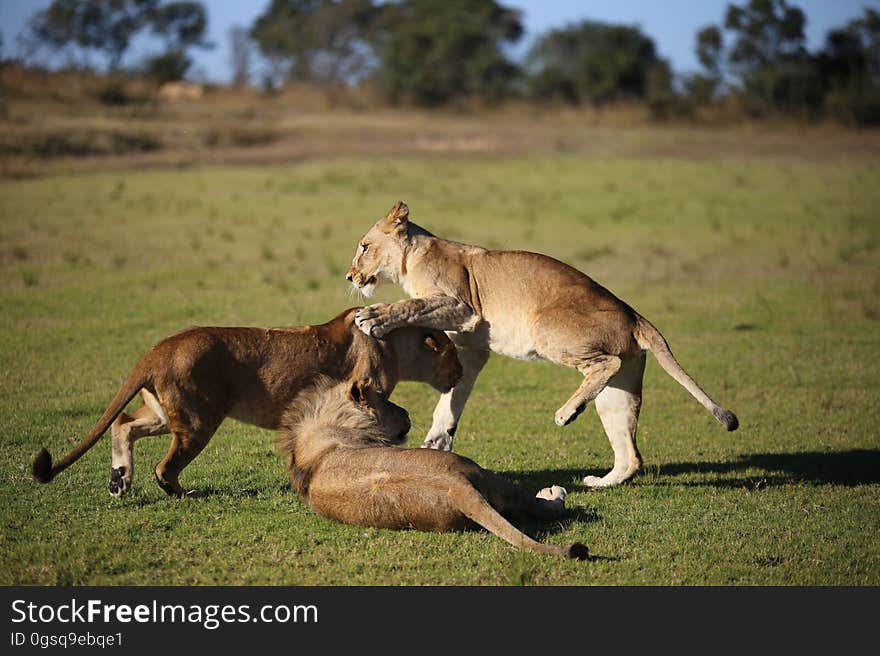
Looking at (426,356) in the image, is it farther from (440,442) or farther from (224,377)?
(224,377)

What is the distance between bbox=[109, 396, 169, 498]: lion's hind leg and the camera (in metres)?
7.29

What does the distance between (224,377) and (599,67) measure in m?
48.1

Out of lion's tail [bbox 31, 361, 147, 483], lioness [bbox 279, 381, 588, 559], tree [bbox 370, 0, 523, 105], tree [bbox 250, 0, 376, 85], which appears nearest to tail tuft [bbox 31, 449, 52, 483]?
lion's tail [bbox 31, 361, 147, 483]

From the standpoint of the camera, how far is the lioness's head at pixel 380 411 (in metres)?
7.29

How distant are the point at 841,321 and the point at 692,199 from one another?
429 inches

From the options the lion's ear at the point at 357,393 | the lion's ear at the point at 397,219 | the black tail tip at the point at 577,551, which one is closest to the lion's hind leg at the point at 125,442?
the lion's ear at the point at 357,393

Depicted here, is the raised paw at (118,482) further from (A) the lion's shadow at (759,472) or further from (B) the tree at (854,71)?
(B) the tree at (854,71)

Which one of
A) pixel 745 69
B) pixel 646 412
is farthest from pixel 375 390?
pixel 745 69

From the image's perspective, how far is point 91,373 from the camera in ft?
35.4

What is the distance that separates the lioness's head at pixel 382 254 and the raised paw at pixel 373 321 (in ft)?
2.99

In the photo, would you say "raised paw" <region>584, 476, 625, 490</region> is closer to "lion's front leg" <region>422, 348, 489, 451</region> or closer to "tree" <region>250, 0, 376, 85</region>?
"lion's front leg" <region>422, 348, 489, 451</region>

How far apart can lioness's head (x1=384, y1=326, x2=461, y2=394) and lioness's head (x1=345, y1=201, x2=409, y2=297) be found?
752mm

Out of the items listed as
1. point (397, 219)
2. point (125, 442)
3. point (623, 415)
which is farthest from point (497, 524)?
point (397, 219)
